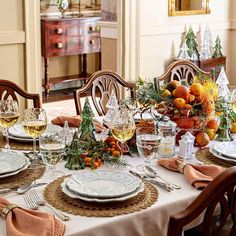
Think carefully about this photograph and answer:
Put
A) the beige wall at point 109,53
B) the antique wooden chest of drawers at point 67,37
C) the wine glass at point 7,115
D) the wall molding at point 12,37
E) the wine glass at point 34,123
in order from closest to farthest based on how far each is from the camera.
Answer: the wine glass at point 34,123
the wine glass at point 7,115
the wall molding at point 12,37
the beige wall at point 109,53
the antique wooden chest of drawers at point 67,37

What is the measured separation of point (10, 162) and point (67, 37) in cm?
485

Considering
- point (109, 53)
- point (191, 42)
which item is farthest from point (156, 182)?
point (109, 53)

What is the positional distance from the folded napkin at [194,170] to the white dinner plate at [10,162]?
0.51 meters

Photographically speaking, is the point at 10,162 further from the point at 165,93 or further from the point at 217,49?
the point at 217,49

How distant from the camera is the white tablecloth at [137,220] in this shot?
4.62 feet

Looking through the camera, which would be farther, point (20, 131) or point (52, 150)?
point (20, 131)

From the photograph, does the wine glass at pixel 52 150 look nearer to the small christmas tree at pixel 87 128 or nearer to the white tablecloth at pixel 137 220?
the white tablecloth at pixel 137 220

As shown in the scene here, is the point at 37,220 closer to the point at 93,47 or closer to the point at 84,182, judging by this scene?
the point at 84,182

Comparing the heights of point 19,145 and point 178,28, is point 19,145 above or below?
below

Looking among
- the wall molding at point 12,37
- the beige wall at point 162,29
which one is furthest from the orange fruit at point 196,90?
the beige wall at point 162,29

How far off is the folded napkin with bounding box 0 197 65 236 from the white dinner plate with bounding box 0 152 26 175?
353 millimetres

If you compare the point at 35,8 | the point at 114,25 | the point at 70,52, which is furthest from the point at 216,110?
the point at 70,52

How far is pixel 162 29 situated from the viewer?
4.64 metres

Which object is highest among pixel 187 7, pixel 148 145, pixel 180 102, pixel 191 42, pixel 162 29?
pixel 187 7
